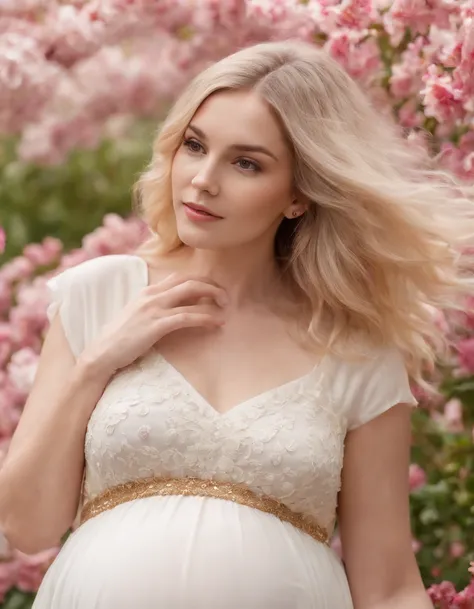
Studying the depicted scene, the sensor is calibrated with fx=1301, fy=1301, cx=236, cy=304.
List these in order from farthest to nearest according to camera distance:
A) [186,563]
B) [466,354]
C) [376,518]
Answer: [466,354] < [376,518] < [186,563]

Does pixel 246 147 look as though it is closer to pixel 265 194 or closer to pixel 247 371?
pixel 265 194

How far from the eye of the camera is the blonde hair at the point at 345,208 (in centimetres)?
237

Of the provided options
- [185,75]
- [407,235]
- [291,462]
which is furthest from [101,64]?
[291,462]

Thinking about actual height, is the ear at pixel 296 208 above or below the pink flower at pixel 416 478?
above

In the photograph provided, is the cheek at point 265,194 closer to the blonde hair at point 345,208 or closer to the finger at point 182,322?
the blonde hair at point 345,208

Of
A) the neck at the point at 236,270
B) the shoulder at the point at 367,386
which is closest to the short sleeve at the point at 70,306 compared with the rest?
the neck at the point at 236,270

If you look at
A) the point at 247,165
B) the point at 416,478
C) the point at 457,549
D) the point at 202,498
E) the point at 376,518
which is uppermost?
the point at 247,165

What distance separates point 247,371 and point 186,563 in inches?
15.3

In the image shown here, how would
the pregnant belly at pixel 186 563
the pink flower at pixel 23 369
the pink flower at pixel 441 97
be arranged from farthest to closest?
1. the pink flower at pixel 23 369
2. the pink flower at pixel 441 97
3. the pregnant belly at pixel 186 563

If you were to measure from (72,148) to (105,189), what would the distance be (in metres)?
0.27

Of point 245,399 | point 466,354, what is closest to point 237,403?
point 245,399

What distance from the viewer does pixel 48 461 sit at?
7.55 feet

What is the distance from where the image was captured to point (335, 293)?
8.14 feet

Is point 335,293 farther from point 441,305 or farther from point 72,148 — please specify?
point 72,148
